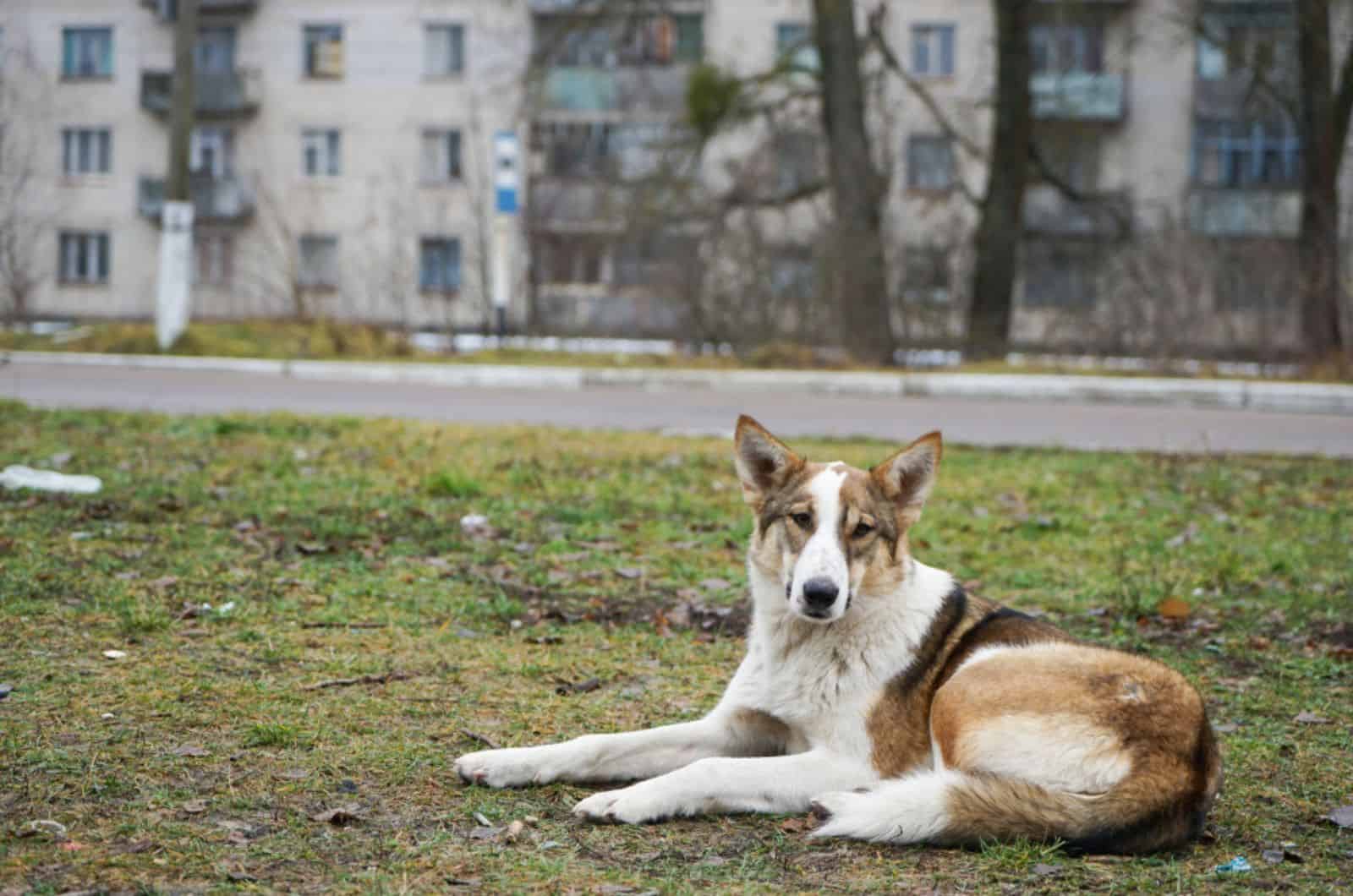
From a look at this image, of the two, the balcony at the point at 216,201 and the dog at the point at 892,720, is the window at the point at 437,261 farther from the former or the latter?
the dog at the point at 892,720

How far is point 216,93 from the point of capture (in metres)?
47.8

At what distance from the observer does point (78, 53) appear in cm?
4950

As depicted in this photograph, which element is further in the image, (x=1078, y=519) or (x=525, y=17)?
(x=525, y=17)

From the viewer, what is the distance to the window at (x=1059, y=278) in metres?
26.2

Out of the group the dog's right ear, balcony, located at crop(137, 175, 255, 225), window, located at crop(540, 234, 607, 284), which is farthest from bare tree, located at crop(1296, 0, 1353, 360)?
balcony, located at crop(137, 175, 255, 225)

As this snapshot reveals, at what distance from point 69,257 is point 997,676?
163 feet

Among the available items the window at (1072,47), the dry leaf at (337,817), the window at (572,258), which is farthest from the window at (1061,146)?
the dry leaf at (337,817)

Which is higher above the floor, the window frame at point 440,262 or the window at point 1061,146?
the window at point 1061,146

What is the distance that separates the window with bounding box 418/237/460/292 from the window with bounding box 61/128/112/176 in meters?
11.6

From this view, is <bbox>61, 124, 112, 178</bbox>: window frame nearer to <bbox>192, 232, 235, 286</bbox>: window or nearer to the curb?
<bbox>192, 232, 235, 286</bbox>: window

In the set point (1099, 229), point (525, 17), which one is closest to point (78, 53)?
point (525, 17)

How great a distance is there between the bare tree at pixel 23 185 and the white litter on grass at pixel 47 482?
64.0ft

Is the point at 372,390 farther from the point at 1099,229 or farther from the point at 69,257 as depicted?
the point at 69,257

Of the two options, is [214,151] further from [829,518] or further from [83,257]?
[829,518]
